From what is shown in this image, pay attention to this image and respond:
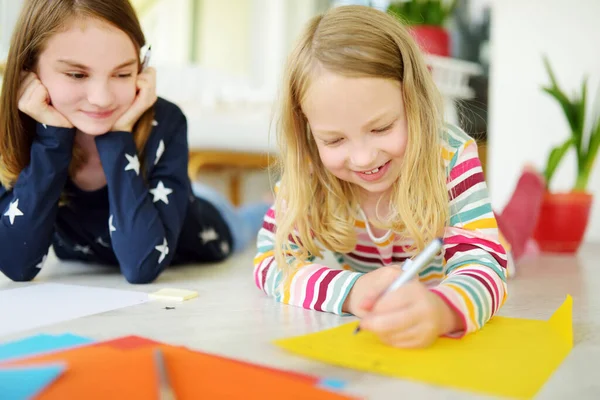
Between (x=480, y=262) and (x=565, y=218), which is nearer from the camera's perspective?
(x=480, y=262)

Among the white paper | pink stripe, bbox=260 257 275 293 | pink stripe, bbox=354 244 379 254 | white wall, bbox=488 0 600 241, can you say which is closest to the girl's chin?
the white paper

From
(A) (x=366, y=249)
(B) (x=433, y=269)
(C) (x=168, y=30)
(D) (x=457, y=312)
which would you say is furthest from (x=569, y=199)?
(C) (x=168, y=30)

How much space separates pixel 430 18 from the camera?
7.92 ft

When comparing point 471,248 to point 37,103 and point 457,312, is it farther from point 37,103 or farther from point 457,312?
point 37,103

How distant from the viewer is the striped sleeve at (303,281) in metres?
0.83

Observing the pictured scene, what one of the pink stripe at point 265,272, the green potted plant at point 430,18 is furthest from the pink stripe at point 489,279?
the green potted plant at point 430,18

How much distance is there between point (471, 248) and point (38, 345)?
0.54 m

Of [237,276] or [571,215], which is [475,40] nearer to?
[571,215]

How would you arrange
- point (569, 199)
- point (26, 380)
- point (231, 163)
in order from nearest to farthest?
1. point (26, 380)
2. point (569, 199)
3. point (231, 163)

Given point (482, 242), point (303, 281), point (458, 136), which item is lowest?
point (303, 281)

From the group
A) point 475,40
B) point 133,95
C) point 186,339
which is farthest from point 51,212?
point 475,40

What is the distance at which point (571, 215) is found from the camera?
1709 millimetres

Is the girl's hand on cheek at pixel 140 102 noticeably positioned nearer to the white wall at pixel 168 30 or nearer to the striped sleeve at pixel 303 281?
the striped sleeve at pixel 303 281

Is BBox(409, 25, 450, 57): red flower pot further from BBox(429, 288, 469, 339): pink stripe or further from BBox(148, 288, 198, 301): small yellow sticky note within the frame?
BBox(429, 288, 469, 339): pink stripe
